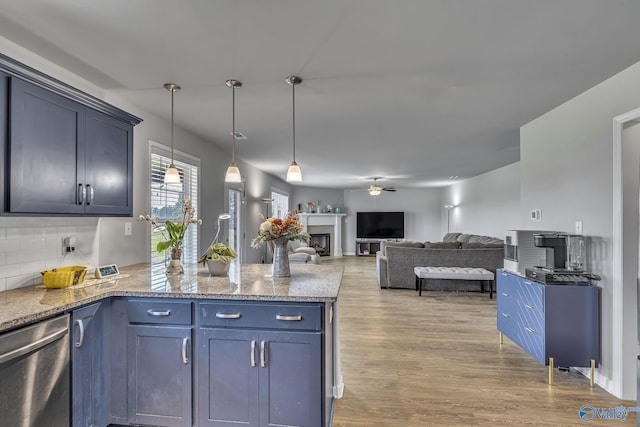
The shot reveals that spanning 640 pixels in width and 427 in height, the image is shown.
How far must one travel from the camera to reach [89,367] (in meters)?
1.92

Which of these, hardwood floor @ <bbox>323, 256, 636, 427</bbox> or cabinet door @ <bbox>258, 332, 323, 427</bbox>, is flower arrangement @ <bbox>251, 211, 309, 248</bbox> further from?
hardwood floor @ <bbox>323, 256, 636, 427</bbox>

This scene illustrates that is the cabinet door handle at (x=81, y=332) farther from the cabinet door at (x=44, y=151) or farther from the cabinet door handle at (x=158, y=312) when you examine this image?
the cabinet door at (x=44, y=151)

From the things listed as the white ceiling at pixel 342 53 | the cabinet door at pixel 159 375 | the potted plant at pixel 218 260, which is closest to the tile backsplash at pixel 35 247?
the cabinet door at pixel 159 375

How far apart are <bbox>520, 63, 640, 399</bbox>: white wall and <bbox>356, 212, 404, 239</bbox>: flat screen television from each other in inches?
317

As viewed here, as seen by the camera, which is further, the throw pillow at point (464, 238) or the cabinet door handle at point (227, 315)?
Answer: the throw pillow at point (464, 238)

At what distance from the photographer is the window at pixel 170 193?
3490 mm

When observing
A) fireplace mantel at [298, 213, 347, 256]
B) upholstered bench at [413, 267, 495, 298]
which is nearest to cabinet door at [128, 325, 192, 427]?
upholstered bench at [413, 267, 495, 298]

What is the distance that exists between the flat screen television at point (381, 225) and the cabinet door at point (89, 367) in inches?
395

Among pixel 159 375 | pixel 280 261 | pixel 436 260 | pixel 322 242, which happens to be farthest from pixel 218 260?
pixel 322 242

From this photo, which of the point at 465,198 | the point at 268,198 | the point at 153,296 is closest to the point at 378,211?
the point at 465,198

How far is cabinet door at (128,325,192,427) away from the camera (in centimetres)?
197

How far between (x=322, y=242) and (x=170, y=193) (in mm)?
7623

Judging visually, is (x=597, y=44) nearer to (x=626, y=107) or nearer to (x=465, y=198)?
(x=626, y=107)

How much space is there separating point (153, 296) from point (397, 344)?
8.27ft
